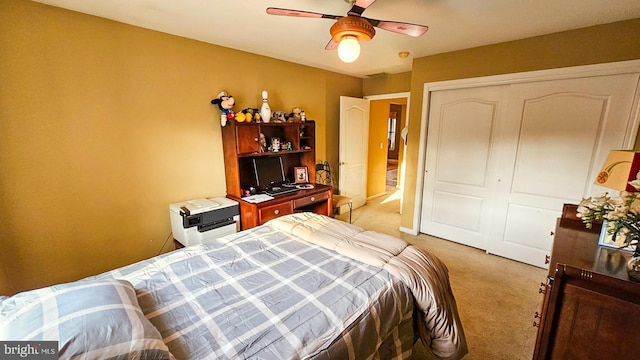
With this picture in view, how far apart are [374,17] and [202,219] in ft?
7.41

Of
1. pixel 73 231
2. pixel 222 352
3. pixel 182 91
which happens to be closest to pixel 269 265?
pixel 222 352

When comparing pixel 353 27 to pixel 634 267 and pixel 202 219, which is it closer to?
pixel 634 267

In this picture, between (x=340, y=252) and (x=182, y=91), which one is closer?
(x=340, y=252)

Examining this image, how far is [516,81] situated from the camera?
103 inches

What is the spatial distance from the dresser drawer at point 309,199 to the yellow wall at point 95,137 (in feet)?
3.02

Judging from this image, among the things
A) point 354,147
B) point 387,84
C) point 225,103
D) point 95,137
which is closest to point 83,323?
point 95,137

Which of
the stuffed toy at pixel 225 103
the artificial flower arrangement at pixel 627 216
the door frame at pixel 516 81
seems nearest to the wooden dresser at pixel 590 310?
the artificial flower arrangement at pixel 627 216

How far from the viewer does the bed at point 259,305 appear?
0.84 meters

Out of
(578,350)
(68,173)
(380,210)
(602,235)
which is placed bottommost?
(380,210)

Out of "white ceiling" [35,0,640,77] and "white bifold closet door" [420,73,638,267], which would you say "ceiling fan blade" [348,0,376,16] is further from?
"white bifold closet door" [420,73,638,267]

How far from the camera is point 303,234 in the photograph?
185 centimetres

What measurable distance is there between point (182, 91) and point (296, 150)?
1363 millimetres

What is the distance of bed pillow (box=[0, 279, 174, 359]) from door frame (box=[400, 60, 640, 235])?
3210mm

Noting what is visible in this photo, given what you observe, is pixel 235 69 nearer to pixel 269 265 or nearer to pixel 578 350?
pixel 269 265
